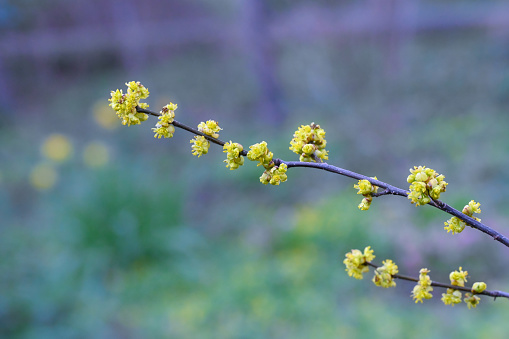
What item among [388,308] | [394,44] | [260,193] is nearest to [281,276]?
[388,308]

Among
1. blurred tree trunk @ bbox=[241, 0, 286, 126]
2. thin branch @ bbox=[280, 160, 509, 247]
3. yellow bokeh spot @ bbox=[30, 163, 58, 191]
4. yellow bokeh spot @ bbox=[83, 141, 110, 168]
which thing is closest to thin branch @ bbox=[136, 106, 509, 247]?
thin branch @ bbox=[280, 160, 509, 247]

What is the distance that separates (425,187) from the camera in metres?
0.85

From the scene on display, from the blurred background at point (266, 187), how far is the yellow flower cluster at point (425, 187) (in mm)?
2741

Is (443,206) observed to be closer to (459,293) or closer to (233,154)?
(459,293)

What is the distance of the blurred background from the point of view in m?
3.76

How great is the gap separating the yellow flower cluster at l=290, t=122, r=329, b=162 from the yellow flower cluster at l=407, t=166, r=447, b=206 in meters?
0.19

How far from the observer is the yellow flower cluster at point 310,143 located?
0.97m

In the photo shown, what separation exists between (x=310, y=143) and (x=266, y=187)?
5.09 metres

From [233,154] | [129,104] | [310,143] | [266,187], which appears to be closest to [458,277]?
[310,143]

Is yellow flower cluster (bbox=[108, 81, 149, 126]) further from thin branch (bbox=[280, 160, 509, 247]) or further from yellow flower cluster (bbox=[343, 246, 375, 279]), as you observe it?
yellow flower cluster (bbox=[343, 246, 375, 279])

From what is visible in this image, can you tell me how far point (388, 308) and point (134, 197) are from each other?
242 cm

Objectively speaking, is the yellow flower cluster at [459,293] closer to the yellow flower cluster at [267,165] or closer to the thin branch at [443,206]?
the thin branch at [443,206]

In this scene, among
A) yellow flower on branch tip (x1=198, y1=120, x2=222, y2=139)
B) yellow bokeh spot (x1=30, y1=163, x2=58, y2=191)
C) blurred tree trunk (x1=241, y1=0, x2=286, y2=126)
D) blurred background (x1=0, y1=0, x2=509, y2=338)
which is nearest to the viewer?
yellow flower on branch tip (x1=198, y1=120, x2=222, y2=139)

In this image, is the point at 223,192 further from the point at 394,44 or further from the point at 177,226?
the point at 394,44
